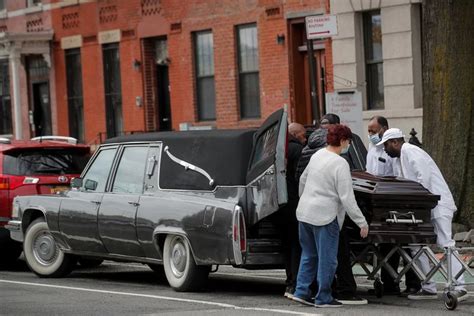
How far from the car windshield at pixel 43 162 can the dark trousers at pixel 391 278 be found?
5.86 m

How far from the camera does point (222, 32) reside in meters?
29.1

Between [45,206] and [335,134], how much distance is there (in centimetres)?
491

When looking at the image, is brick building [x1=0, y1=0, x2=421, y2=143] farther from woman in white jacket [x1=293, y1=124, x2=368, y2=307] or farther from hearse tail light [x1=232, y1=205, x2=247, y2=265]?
woman in white jacket [x1=293, y1=124, x2=368, y2=307]

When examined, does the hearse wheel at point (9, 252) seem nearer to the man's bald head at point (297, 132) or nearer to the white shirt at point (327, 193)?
the man's bald head at point (297, 132)

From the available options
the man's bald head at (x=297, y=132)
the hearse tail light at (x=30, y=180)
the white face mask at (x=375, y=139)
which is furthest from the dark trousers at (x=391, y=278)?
the hearse tail light at (x=30, y=180)

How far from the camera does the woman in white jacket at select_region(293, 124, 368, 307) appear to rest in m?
12.4

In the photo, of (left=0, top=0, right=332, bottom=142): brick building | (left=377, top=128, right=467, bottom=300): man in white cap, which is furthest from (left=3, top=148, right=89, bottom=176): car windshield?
(left=0, top=0, right=332, bottom=142): brick building

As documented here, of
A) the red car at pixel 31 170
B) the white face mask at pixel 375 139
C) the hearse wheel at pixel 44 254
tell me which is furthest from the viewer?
the red car at pixel 31 170

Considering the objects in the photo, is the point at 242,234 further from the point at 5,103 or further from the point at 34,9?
the point at 5,103

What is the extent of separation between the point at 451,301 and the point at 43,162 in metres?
7.58

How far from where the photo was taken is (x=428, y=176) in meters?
13.1

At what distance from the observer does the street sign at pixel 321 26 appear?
64.1 ft

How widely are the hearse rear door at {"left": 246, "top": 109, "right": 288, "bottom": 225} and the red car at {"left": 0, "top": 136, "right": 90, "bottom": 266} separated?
487 cm

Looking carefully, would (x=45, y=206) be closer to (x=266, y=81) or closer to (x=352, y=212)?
(x=352, y=212)
